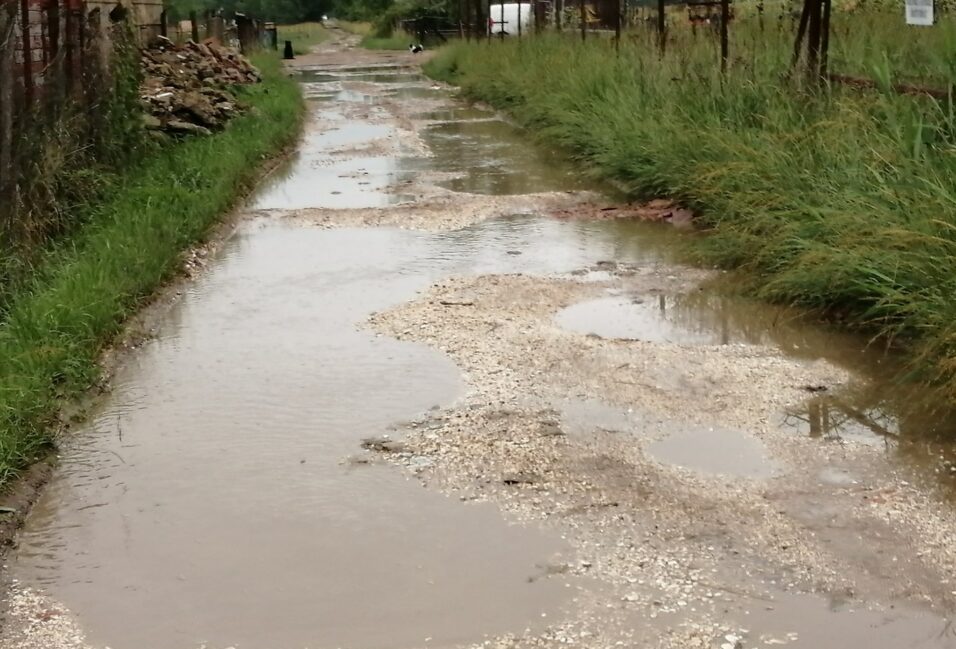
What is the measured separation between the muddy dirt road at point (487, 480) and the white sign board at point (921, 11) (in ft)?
7.99

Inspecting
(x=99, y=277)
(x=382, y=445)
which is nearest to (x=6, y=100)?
(x=99, y=277)

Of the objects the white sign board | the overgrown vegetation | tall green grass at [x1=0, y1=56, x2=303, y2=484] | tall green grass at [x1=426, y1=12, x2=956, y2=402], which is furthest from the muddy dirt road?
the white sign board

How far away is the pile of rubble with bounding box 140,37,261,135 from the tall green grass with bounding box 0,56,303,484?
111 cm

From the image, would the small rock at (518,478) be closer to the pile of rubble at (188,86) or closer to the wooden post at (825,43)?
the wooden post at (825,43)

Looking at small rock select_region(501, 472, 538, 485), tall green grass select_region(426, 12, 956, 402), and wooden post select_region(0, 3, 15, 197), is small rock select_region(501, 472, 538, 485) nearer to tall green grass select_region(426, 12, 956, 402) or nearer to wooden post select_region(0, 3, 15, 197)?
tall green grass select_region(426, 12, 956, 402)

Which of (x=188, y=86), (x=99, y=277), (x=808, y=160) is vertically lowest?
(x=99, y=277)

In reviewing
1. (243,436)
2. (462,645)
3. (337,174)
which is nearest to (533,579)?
(462,645)

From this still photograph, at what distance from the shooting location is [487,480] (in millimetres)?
4586

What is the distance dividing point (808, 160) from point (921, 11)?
145 cm

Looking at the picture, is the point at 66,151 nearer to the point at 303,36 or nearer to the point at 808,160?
the point at 808,160

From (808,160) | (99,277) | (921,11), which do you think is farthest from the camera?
(921,11)

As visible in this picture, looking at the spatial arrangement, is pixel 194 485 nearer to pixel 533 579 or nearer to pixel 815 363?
pixel 533 579

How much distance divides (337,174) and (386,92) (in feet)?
40.4

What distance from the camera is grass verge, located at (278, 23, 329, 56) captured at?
4848 centimetres
